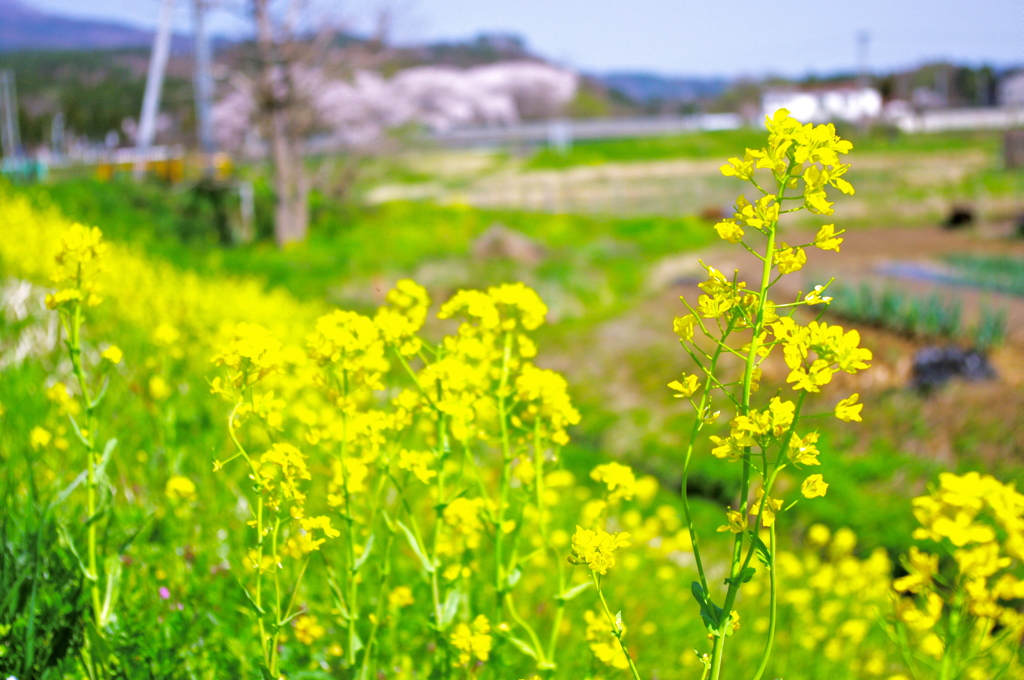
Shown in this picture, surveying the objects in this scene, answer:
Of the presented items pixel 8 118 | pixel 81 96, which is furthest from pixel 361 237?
pixel 81 96

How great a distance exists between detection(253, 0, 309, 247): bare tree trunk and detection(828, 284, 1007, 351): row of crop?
1038 centimetres

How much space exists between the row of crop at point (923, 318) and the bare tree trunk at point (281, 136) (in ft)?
34.0

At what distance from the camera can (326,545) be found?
3066 mm

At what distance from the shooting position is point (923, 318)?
759 centimetres

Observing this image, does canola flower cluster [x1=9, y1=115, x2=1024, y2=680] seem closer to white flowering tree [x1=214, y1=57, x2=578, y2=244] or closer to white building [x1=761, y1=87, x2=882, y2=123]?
white flowering tree [x1=214, y1=57, x2=578, y2=244]

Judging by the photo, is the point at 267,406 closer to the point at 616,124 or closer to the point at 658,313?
the point at 658,313

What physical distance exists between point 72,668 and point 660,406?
6.21 m

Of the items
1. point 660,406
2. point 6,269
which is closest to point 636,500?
point 660,406

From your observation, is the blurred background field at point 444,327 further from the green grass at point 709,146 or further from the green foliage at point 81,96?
the green foliage at point 81,96

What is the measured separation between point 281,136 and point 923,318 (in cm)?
1157

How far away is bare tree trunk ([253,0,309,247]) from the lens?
49.2ft

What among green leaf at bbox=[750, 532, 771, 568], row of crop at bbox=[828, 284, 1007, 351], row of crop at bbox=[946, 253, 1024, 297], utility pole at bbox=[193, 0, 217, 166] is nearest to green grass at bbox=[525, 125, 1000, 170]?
utility pole at bbox=[193, 0, 217, 166]

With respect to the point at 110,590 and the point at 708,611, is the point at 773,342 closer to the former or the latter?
the point at 708,611

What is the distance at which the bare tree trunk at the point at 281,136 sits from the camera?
15.0m
